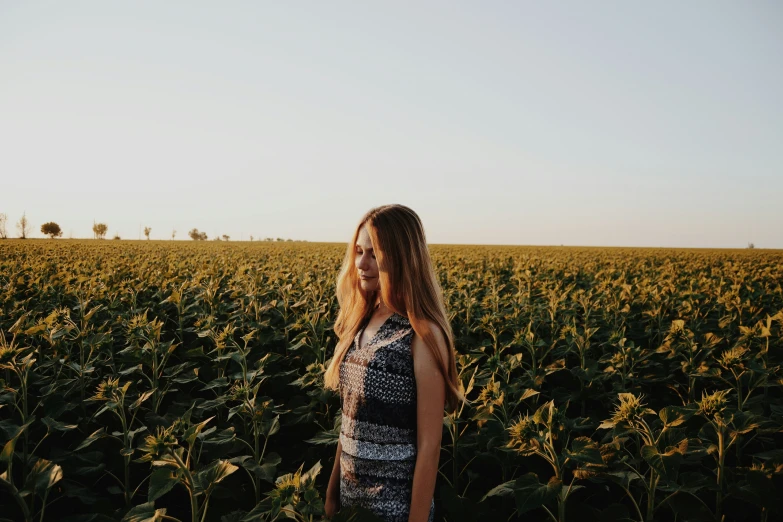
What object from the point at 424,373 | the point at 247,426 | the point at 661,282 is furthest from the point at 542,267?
the point at 424,373

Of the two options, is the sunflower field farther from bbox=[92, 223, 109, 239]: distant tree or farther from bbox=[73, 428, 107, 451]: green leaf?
bbox=[92, 223, 109, 239]: distant tree

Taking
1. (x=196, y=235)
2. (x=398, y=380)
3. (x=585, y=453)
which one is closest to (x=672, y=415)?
(x=585, y=453)

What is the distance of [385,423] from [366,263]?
782 mm

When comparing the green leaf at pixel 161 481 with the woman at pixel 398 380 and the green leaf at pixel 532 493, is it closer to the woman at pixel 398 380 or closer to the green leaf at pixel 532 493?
the woman at pixel 398 380

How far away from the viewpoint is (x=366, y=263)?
8.39 ft

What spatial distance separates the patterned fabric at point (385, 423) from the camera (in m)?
2.35

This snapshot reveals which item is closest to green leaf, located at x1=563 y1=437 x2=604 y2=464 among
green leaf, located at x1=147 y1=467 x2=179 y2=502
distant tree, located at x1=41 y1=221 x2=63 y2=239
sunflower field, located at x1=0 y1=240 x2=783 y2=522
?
sunflower field, located at x1=0 y1=240 x2=783 y2=522

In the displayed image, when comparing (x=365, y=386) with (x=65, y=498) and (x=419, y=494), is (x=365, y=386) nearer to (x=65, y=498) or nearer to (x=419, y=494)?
(x=419, y=494)

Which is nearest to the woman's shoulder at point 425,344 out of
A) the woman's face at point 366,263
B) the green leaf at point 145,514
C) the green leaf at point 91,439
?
the woman's face at point 366,263

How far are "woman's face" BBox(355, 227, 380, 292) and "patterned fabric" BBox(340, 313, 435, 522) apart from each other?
0.21 m

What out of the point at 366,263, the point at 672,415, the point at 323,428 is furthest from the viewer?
the point at 323,428

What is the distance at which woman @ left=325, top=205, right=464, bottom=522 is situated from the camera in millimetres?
2256

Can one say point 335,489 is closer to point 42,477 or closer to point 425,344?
point 425,344

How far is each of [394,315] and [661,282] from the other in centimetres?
1154
